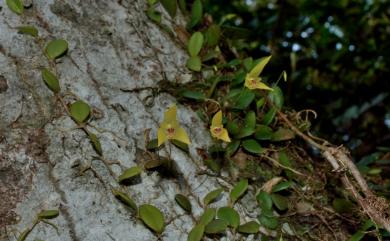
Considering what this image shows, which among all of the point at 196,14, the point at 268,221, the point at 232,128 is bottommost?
the point at 268,221

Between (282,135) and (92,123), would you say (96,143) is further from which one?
(282,135)

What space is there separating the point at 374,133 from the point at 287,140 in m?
1.23

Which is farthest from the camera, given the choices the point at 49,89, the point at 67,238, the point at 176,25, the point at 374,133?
the point at 374,133

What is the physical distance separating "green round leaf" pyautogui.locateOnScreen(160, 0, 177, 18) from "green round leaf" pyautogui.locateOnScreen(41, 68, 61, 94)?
44 cm

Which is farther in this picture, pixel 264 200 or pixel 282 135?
pixel 282 135

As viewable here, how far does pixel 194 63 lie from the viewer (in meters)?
1.27

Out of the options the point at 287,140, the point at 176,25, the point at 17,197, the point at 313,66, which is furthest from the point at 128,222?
the point at 313,66

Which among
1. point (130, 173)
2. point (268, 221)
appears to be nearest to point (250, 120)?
point (268, 221)

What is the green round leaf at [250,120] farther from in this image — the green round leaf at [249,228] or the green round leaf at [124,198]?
the green round leaf at [124,198]

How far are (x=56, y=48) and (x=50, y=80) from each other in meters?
0.09

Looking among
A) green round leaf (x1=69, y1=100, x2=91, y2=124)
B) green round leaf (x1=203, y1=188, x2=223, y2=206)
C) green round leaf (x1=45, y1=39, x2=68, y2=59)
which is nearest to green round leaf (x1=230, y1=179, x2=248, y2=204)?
green round leaf (x1=203, y1=188, x2=223, y2=206)

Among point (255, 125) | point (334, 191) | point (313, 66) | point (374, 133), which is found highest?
point (255, 125)

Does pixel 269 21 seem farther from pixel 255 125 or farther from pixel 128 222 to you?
pixel 128 222

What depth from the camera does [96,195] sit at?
38.6 inches
